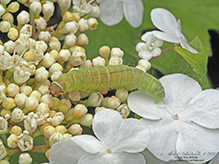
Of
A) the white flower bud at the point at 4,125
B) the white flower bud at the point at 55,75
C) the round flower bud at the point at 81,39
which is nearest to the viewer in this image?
the white flower bud at the point at 4,125

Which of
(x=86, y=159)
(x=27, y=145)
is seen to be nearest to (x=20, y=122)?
(x=27, y=145)

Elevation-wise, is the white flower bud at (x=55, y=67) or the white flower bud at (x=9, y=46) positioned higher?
the white flower bud at (x=9, y=46)

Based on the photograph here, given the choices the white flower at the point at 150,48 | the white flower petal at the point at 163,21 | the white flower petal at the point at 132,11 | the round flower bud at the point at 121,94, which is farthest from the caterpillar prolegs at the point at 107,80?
the white flower petal at the point at 132,11

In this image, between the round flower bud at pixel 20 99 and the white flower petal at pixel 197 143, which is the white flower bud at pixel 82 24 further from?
the white flower petal at pixel 197 143

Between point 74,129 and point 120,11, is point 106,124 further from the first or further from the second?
point 120,11

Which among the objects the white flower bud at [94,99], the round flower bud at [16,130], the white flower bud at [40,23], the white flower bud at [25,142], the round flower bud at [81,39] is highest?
the white flower bud at [40,23]

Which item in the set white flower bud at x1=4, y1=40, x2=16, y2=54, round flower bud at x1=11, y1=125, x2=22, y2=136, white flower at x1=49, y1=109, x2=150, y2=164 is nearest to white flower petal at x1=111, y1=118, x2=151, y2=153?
white flower at x1=49, y1=109, x2=150, y2=164

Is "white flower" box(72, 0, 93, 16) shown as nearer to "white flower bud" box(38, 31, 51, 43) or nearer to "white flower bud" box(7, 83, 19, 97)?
"white flower bud" box(38, 31, 51, 43)
